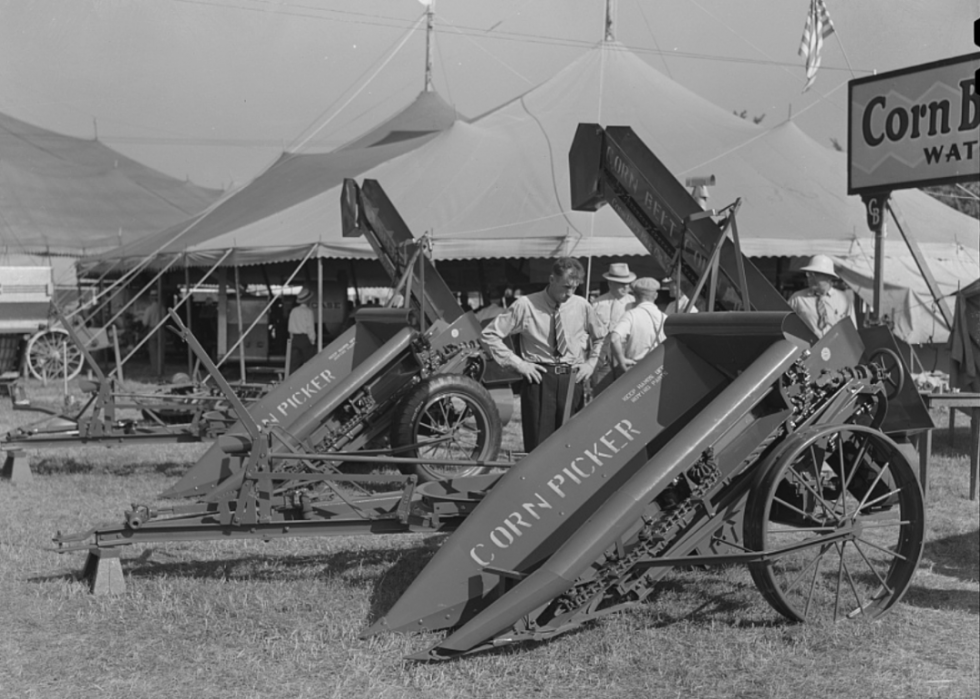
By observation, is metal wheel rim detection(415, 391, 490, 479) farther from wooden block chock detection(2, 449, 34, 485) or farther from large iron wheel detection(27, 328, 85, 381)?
large iron wheel detection(27, 328, 85, 381)

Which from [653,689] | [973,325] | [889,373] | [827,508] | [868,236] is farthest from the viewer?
[868,236]

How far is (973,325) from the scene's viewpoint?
9.45 meters

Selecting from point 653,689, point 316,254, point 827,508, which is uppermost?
point 316,254

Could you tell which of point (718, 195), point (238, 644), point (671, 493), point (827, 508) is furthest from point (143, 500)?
point (718, 195)

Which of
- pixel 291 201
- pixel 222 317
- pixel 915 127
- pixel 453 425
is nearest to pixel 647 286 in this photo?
pixel 453 425

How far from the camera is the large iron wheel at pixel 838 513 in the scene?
428 cm

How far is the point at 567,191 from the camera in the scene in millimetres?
14547

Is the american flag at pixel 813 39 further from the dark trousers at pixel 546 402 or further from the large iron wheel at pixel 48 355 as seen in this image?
the large iron wheel at pixel 48 355

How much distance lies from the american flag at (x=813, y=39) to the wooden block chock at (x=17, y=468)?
7132mm

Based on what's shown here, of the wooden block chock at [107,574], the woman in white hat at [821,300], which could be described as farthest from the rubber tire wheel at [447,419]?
the wooden block chock at [107,574]

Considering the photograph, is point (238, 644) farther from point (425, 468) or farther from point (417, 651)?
point (425, 468)

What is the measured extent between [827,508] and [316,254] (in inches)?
437

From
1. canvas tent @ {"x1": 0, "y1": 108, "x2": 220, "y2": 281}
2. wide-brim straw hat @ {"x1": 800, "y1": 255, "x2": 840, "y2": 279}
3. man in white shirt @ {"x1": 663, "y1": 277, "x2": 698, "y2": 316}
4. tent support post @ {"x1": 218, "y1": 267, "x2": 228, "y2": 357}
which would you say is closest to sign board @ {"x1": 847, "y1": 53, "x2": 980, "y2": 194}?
wide-brim straw hat @ {"x1": 800, "y1": 255, "x2": 840, "y2": 279}

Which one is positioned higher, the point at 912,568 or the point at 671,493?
the point at 671,493
